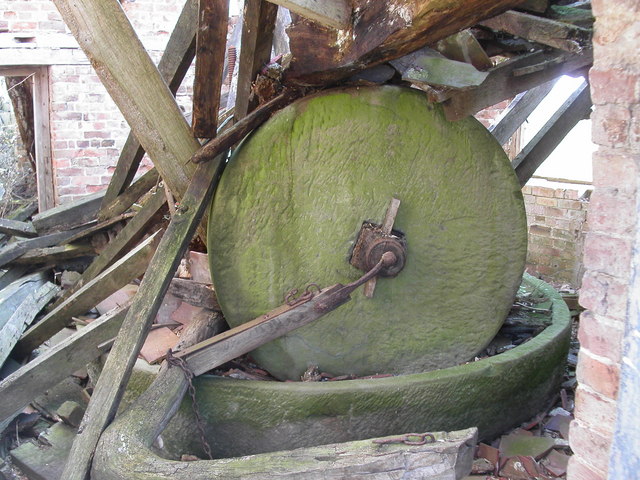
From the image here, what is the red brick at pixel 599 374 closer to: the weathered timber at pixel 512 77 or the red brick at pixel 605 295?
the red brick at pixel 605 295

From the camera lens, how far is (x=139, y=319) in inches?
107

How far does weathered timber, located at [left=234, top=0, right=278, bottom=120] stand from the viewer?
3.00 m

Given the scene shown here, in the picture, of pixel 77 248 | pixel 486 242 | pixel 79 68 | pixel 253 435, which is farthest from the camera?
pixel 79 68

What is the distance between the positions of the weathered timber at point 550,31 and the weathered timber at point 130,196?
2.78m

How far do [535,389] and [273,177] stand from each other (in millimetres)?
1705

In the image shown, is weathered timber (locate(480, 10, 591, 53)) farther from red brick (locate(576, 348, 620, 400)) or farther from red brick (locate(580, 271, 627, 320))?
red brick (locate(576, 348, 620, 400))

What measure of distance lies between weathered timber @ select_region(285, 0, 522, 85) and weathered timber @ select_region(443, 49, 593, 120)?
0.40 meters

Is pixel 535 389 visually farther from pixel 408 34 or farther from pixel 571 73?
pixel 408 34

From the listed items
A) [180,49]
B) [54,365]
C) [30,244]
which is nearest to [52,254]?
[30,244]

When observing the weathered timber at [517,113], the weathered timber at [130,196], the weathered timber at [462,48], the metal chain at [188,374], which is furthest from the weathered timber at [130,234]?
the weathered timber at [517,113]

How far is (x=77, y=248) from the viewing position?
4965mm

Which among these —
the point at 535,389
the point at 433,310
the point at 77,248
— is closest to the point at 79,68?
Answer: the point at 77,248

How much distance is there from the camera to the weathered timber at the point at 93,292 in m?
3.51

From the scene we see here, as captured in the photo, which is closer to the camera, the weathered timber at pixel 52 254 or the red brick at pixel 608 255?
the red brick at pixel 608 255
